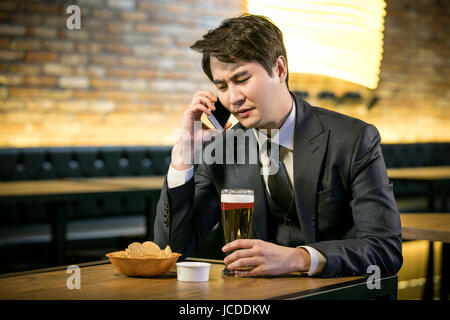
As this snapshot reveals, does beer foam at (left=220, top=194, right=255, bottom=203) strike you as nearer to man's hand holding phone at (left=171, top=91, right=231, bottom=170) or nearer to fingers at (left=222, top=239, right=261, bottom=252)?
fingers at (left=222, top=239, right=261, bottom=252)

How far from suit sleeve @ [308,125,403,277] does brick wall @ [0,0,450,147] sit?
144 inches

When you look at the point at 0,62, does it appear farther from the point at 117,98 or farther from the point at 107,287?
the point at 107,287

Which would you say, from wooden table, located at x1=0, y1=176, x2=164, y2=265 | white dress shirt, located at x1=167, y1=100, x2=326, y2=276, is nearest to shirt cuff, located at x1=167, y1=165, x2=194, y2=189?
white dress shirt, located at x1=167, y1=100, x2=326, y2=276

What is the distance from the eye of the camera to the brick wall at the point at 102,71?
4.64 meters

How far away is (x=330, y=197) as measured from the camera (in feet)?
5.07

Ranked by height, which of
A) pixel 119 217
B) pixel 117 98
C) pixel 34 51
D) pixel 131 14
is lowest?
pixel 119 217

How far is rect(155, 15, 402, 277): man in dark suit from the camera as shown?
4.75ft

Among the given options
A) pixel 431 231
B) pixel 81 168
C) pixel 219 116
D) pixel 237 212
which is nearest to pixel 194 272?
A: pixel 237 212

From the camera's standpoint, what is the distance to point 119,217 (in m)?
4.72

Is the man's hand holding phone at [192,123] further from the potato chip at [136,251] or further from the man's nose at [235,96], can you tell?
the potato chip at [136,251]

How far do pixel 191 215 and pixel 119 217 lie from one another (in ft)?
10.4

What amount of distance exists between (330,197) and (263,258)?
0.35 m

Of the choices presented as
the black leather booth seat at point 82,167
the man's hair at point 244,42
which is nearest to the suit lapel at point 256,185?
the man's hair at point 244,42
